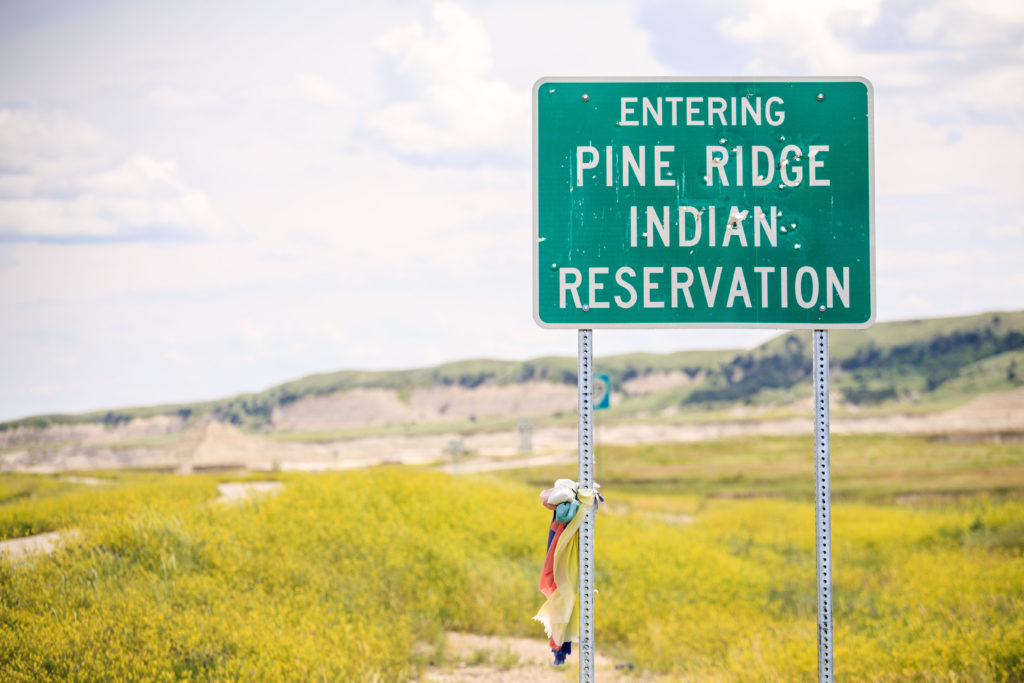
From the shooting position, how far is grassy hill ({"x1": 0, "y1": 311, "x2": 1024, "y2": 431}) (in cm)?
8512

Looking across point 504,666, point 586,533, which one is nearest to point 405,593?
point 504,666

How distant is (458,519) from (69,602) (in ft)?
20.1

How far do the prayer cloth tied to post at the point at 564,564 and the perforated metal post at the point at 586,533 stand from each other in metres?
0.06

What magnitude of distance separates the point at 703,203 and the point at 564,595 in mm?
2291

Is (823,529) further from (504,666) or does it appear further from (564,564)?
(504,666)

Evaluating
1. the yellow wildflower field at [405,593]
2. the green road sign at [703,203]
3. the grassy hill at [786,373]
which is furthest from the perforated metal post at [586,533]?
the grassy hill at [786,373]

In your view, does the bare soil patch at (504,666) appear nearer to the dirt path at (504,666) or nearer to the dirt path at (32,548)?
the dirt path at (504,666)

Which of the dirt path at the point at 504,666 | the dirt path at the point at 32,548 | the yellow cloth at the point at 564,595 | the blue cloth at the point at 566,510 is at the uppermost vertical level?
the blue cloth at the point at 566,510

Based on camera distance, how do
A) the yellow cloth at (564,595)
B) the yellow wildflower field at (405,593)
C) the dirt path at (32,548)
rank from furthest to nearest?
the dirt path at (32,548), the yellow wildflower field at (405,593), the yellow cloth at (564,595)

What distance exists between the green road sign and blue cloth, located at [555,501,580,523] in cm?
97

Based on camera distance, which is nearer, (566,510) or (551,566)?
(566,510)

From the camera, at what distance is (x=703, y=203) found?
4293mm

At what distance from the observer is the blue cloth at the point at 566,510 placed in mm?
4141

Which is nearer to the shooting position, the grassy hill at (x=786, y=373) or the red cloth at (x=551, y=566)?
the red cloth at (x=551, y=566)
